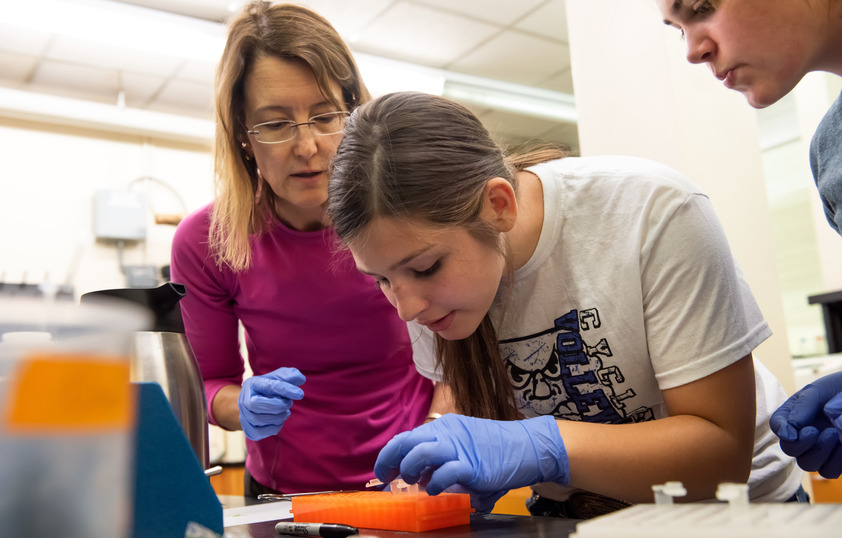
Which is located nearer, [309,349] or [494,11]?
[309,349]

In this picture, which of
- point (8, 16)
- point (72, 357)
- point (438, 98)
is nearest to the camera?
point (72, 357)

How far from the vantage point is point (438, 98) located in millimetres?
1035

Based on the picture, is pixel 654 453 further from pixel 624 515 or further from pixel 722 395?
pixel 624 515

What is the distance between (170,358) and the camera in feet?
3.11

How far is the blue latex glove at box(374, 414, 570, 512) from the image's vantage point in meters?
0.83

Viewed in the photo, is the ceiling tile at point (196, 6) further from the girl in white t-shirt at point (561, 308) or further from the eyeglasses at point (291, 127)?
the girl in white t-shirt at point (561, 308)

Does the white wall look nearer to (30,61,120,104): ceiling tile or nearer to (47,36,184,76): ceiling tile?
(30,61,120,104): ceiling tile

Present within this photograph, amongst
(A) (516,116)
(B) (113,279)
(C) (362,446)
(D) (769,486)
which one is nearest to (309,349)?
(C) (362,446)

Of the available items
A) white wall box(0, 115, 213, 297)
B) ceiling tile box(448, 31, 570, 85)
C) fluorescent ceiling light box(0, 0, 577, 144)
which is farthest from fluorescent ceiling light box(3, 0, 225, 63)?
ceiling tile box(448, 31, 570, 85)

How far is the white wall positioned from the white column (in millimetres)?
2307

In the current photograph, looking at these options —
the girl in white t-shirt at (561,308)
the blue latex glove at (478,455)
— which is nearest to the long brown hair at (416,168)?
the girl in white t-shirt at (561,308)

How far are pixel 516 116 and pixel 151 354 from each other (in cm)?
430

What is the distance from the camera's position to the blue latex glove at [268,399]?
1121 millimetres

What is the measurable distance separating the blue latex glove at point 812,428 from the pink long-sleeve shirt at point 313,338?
0.71 m
